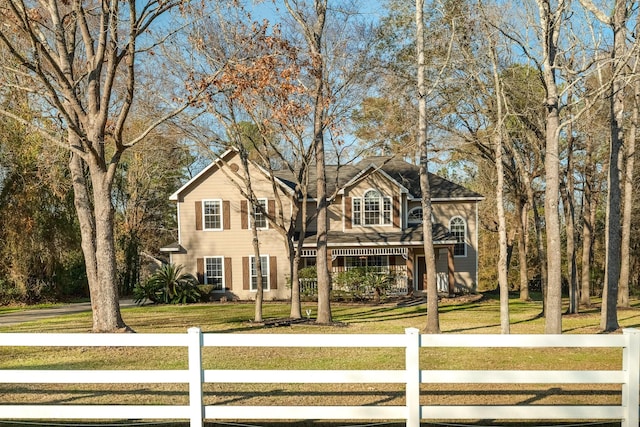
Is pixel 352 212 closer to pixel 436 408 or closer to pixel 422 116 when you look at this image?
pixel 422 116

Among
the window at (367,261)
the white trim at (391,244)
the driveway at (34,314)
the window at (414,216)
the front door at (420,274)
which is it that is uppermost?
the window at (414,216)

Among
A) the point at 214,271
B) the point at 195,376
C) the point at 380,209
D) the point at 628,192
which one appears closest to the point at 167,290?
the point at 214,271

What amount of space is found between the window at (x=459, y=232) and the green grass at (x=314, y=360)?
26.7 ft

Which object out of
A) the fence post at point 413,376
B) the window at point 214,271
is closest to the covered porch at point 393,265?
the window at point 214,271

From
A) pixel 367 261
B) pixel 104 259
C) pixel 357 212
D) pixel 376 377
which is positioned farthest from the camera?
pixel 367 261

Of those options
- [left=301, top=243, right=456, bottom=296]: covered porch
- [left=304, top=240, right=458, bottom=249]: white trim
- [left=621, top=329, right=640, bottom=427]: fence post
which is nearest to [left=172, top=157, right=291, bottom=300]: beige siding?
[left=301, top=243, right=456, bottom=296]: covered porch

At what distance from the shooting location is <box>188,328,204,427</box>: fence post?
4.92 metres

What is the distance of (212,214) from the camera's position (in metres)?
27.6

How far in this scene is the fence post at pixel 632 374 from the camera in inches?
191

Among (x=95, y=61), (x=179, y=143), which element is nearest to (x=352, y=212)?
(x=179, y=143)

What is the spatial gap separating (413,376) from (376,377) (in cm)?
34

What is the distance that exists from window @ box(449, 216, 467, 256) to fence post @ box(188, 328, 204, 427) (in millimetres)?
24732

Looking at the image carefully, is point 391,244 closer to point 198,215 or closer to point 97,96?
point 198,215

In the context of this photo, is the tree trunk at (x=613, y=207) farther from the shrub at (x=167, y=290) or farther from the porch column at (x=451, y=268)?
the shrub at (x=167, y=290)
